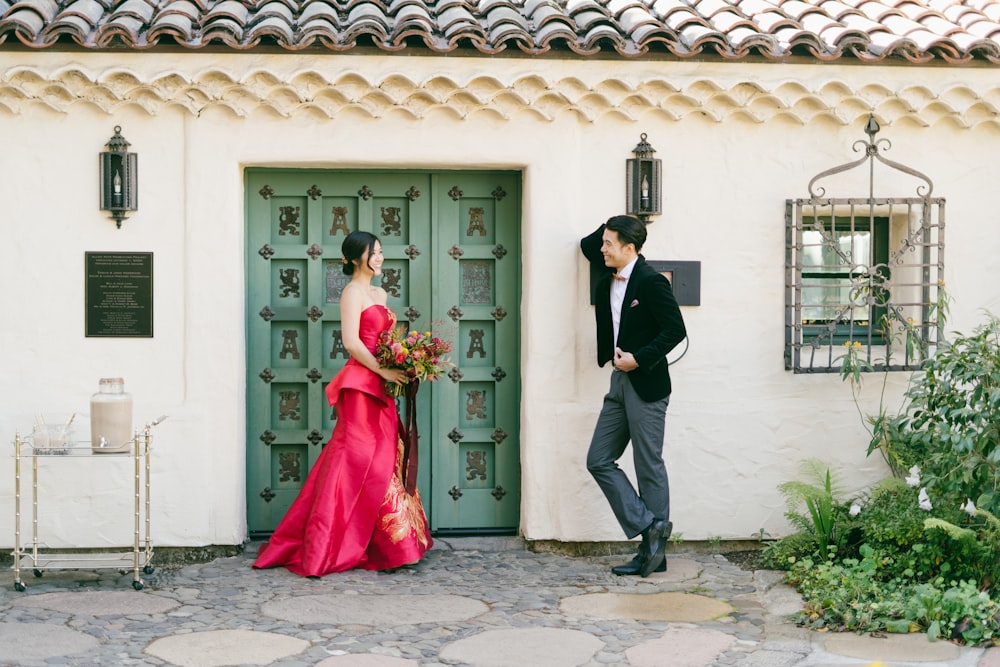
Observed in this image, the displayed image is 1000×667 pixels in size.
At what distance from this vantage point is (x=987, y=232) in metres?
7.23

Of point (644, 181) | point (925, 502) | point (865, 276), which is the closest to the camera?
point (925, 502)

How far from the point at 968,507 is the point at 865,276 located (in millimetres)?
1648

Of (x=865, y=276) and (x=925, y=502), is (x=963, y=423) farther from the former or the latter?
(x=865, y=276)

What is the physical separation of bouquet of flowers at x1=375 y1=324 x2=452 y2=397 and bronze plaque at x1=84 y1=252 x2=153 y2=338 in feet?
4.63

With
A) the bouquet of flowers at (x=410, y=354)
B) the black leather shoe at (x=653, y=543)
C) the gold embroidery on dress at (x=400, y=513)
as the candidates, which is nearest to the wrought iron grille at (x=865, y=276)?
the black leather shoe at (x=653, y=543)

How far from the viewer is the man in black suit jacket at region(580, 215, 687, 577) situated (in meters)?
6.37

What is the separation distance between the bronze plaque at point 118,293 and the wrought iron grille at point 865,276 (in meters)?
3.73

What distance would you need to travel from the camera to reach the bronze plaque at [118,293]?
6.76m

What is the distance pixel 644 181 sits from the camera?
694 cm

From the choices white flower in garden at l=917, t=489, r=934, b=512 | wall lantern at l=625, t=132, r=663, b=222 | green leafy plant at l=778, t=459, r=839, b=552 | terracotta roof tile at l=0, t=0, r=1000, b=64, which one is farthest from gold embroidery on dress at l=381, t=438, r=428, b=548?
white flower in garden at l=917, t=489, r=934, b=512

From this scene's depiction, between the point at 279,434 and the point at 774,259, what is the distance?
123 inches

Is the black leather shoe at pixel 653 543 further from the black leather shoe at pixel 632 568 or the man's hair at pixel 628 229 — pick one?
the man's hair at pixel 628 229

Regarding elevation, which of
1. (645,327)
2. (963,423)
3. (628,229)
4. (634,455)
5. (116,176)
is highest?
(116,176)

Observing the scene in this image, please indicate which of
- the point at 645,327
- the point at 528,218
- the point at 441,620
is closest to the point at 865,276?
the point at 645,327
